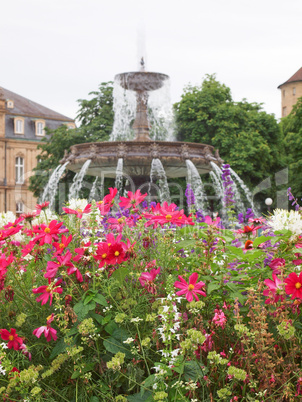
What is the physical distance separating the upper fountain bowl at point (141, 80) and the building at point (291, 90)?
60.8 m

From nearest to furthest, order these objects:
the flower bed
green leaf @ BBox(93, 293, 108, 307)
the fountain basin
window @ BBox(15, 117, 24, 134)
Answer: the flower bed, green leaf @ BBox(93, 293, 108, 307), the fountain basin, window @ BBox(15, 117, 24, 134)

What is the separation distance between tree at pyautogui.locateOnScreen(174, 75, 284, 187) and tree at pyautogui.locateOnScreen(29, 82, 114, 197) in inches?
182

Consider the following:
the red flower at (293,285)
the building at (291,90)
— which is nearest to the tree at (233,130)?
the red flower at (293,285)

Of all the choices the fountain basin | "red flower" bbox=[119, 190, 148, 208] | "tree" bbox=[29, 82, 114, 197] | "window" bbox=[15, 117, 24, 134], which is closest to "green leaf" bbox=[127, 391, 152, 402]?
"red flower" bbox=[119, 190, 148, 208]

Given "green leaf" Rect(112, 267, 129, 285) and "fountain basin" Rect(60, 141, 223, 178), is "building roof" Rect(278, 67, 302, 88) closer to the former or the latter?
"fountain basin" Rect(60, 141, 223, 178)

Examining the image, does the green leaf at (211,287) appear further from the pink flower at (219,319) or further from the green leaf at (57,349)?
the green leaf at (57,349)

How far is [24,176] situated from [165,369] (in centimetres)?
5890

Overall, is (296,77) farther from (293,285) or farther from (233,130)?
(293,285)

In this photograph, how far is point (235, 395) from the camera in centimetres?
244

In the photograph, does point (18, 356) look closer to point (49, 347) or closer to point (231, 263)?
point (49, 347)

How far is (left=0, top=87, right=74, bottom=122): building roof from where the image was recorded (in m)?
59.5

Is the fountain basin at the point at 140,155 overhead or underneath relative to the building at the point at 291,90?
underneath

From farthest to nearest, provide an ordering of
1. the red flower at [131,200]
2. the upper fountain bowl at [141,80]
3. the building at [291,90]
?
1. the building at [291,90]
2. the upper fountain bowl at [141,80]
3. the red flower at [131,200]

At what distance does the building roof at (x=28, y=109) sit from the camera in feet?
195
